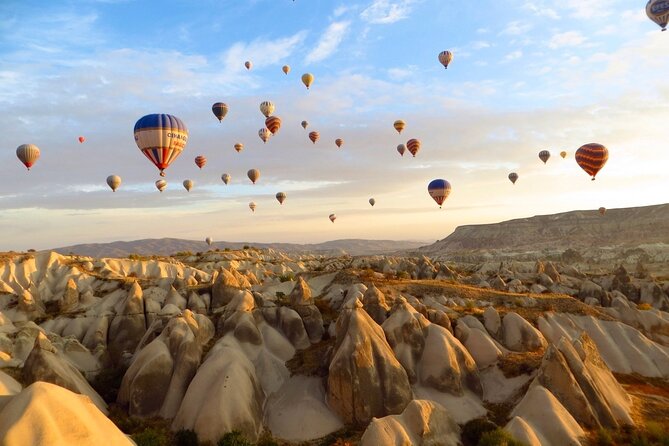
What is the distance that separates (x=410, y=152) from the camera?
313 feet

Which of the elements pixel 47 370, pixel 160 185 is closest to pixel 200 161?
pixel 160 185

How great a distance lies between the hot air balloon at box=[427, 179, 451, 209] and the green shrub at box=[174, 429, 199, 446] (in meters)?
65.5

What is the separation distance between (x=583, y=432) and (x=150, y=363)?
2641 cm

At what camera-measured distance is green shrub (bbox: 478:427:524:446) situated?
820 inches

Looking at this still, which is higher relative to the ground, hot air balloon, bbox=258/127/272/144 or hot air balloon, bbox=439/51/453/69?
hot air balloon, bbox=439/51/453/69

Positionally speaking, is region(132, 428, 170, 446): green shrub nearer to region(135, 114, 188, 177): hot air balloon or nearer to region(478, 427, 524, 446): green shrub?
region(478, 427, 524, 446): green shrub

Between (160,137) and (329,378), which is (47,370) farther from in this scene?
(160,137)

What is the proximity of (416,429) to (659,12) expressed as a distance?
70993mm

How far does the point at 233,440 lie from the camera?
2361cm

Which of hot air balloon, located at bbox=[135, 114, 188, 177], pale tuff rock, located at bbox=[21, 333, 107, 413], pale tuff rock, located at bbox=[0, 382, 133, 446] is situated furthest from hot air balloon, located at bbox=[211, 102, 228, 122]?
pale tuff rock, located at bbox=[0, 382, 133, 446]

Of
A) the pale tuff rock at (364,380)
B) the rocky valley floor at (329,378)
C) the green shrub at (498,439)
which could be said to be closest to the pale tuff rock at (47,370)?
the rocky valley floor at (329,378)

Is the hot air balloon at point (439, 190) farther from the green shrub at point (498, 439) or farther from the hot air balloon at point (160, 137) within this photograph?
the green shrub at point (498, 439)

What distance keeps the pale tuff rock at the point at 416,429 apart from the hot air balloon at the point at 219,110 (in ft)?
224

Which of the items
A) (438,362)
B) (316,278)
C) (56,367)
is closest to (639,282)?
(316,278)
